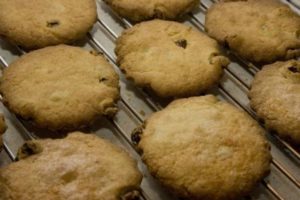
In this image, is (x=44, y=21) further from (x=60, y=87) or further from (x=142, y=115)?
(x=142, y=115)

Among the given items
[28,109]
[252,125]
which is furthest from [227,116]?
[28,109]

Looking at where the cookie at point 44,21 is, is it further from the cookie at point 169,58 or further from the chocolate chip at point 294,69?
the chocolate chip at point 294,69

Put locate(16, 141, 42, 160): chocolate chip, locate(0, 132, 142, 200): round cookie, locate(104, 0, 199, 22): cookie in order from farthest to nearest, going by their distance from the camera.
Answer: locate(104, 0, 199, 22): cookie → locate(16, 141, 42, 160): chocolate chip → locate(0, 132, 142, 200): round cookie

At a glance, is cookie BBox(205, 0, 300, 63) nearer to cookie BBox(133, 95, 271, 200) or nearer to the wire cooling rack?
the wire cooling rack

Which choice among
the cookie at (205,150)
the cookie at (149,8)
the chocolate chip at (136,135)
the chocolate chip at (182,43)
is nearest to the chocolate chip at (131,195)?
the cookie at (205,150)

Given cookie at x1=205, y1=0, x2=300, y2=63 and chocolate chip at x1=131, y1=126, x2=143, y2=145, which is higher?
chocolate chip at x1=131, y1=126, x2=143, y2=145

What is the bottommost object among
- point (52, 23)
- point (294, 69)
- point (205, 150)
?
point (294, 69)

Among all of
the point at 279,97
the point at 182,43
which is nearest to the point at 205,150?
the point at 279,97

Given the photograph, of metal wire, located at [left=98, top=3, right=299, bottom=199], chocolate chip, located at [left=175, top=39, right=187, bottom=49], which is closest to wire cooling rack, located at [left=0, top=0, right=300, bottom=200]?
metal wire, located at [left=98, top=3, right=299, bottom=199]
